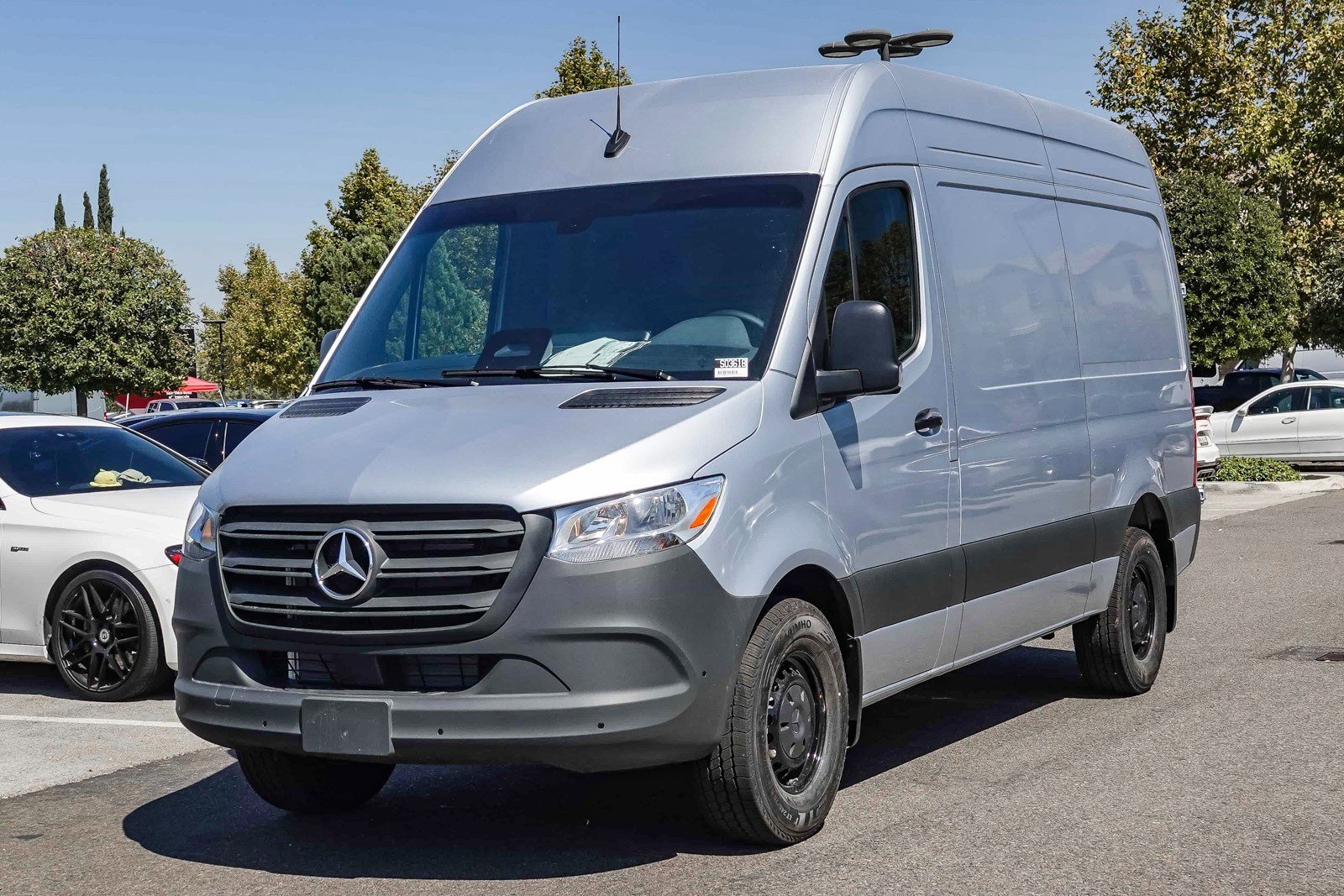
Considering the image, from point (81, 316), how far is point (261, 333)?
32.7 metres

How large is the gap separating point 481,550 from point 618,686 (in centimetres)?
57

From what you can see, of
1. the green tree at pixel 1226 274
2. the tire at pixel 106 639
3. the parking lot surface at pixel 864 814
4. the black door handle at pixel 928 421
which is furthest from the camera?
the green tree at pixel 1226 274

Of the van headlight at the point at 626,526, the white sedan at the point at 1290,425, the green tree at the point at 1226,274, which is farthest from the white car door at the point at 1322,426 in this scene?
the van headlight at the point at 626,526

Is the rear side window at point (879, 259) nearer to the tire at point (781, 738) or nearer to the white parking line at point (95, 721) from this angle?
the tire at point (781, 738)

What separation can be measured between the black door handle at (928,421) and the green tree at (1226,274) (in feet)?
87.0

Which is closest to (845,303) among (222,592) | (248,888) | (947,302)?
(947,302)

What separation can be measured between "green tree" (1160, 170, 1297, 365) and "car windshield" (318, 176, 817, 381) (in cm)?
2695

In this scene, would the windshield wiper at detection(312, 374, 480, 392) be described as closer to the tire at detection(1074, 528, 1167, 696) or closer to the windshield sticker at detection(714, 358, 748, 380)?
the windshield sticker at detection(714, 358, 748, 380)

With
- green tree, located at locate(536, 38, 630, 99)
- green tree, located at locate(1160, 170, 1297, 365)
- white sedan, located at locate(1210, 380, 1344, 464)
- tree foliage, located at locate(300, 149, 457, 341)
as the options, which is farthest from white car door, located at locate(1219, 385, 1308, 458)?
tree foliage, located at locate(300, 149, 457, 341)

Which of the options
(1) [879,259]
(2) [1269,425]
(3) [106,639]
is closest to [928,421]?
(1) [879,259]

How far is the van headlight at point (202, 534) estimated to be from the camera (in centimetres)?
533

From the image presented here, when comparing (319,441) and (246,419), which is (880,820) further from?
(246,419)

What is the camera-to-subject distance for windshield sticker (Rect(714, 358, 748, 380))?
17.7 feet

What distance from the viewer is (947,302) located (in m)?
6.45
